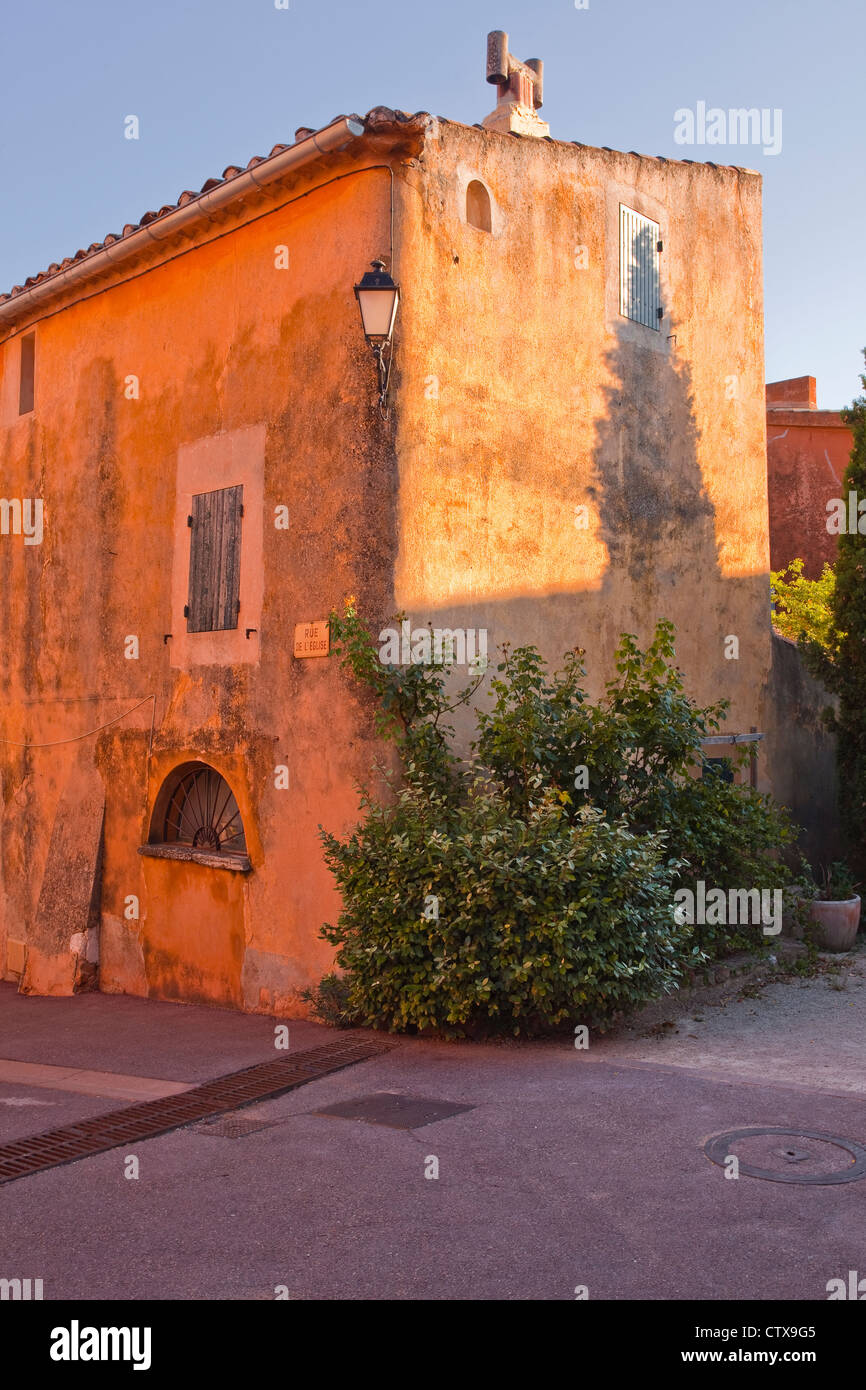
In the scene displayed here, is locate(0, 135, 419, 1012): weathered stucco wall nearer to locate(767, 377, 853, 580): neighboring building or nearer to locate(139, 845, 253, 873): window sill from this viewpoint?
locate(139, 845, 253, 873): window sill

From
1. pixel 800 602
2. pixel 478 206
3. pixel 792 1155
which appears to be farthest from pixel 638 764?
pixel 800 602

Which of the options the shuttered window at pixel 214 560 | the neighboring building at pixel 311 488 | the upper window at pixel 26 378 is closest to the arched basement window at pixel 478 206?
the neighboring building at pixel 311 488

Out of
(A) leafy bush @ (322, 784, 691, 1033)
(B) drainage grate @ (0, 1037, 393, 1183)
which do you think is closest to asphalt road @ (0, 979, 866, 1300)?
(B) drainage grate @ (0, 1037, 393, 1183)

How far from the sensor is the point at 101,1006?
10711 mm

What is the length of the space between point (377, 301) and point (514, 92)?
398 cm

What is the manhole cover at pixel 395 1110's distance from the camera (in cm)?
600

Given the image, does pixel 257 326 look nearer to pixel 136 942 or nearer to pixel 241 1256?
pixel 136 942

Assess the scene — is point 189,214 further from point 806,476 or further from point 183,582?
point 806,476

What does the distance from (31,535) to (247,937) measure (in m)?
5.78

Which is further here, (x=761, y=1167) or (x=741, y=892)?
(x=741, y=892)

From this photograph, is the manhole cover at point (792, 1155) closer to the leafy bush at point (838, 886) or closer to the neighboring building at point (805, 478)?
the leafy bush at point (838, 886)

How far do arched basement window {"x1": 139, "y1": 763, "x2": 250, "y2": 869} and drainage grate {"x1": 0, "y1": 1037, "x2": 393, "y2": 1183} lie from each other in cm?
264
